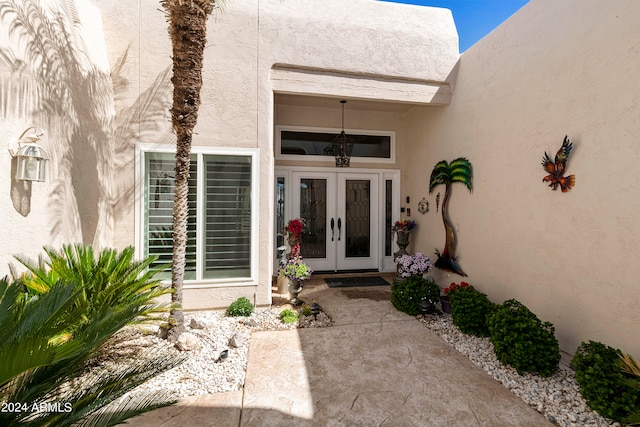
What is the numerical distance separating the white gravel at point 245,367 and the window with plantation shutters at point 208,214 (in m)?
0.86

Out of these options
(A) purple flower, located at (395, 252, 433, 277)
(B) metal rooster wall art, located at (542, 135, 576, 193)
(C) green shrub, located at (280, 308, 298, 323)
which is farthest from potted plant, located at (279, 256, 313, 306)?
(B) metal rooster wall art, located at (542, 135, 576, 193)

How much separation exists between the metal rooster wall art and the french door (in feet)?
13.2

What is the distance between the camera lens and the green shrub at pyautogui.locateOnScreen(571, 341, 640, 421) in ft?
8.17

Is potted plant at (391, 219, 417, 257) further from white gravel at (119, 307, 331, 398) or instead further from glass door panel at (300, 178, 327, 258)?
white gravel at (119, 307, 331, 398)

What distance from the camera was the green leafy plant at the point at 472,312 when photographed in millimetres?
4203

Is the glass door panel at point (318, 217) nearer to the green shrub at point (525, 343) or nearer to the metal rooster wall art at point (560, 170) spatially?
the green shrub at point (525, 343)

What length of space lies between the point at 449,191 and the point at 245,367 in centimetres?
471

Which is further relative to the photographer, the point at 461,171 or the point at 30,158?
Answer: the point at 461,171

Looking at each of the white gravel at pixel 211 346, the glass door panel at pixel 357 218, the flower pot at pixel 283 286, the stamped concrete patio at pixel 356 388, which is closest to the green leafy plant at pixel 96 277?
the white gravel at pixel 211 346

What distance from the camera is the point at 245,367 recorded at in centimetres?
346

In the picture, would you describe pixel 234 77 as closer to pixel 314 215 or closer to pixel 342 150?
pixel 342 150

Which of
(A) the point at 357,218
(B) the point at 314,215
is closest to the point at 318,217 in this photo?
(B) the point at 314,215

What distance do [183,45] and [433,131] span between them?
4973mm

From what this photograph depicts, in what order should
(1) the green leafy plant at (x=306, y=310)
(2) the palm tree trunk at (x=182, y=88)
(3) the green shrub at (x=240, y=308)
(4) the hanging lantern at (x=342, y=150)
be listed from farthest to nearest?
(4) the hanging lantern at (x=342, y=150) → (1) the green leafy plant at (x=306, y=310) → (3) the green shrub at (x=240, y=308) → (2) the palm tree trunk at (x=182, y=88)
